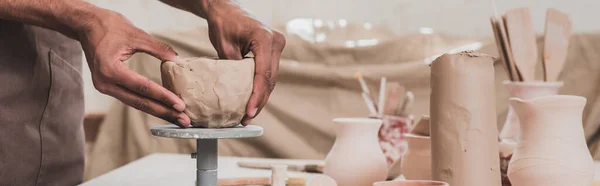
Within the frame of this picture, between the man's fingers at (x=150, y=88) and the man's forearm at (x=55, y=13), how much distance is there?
0.12 meters

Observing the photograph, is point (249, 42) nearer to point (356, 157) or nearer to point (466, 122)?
point (356, 157)

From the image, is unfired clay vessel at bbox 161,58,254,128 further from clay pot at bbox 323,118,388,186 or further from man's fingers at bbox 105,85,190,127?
clay pot at bbox 323,118,388,186

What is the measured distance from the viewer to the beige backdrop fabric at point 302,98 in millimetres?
2941

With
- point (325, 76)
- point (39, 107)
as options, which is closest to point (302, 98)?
point (325, 76)

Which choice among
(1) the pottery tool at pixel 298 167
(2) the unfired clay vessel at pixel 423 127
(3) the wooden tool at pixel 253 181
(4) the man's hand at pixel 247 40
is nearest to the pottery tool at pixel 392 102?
(1) the pottery tool at pixel 298 167

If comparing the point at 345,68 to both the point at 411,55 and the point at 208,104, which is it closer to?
the point at 411,55

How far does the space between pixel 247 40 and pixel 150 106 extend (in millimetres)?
287

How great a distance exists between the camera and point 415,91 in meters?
2.94

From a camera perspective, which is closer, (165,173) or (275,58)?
(275,58)

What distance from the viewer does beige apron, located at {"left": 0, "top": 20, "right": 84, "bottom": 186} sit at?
143 centimetres

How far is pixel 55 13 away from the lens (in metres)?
1.17

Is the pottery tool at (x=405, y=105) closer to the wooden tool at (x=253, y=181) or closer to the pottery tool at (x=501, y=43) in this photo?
the pottery tool at (x=501, y=43)

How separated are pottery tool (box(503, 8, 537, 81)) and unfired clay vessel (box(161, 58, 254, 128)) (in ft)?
2.62

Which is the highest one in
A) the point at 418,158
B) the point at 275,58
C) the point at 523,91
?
the point at 275,58
